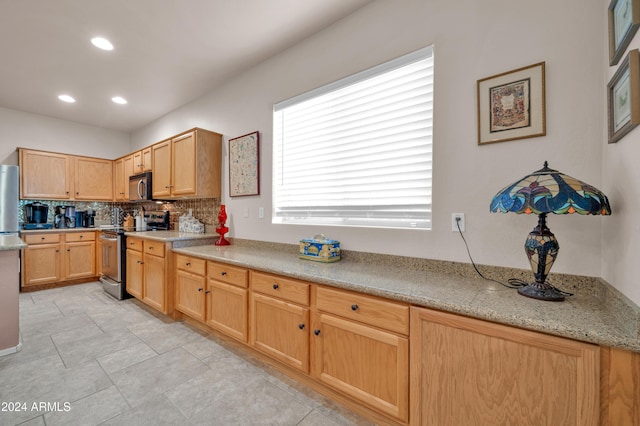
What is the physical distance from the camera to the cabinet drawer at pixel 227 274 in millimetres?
2141

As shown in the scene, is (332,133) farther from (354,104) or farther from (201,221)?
(201,221)

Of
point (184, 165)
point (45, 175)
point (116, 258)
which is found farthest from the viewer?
Answer: point (45, 175)

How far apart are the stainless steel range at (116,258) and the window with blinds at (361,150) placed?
240cm

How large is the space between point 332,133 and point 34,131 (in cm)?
505

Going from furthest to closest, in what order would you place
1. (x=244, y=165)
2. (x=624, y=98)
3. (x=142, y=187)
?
Result: (x=142, y=187) → (x=244, y=165) → (x=624, y=98)

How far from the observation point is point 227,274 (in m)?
2.28

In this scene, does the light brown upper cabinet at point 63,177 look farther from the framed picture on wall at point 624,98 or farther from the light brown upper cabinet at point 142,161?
the framed picture on wall at point 624,98

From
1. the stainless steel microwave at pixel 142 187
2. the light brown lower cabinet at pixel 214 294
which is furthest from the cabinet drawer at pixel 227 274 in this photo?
the stainless steel microwave at pixel 142 187

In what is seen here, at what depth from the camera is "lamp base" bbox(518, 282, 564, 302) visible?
1.19 meters

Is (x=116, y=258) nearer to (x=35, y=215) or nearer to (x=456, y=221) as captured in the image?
(x=35, y=215)

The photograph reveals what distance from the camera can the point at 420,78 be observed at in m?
1.87

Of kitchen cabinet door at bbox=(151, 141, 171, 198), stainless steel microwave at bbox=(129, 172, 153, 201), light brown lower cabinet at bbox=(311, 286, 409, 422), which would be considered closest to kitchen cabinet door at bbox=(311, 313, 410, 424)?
light brown lower cabinet at bbox=(311, 286, 409, 422)

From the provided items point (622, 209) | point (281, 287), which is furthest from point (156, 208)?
point (622, 209)

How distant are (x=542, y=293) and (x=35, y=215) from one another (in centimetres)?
616
